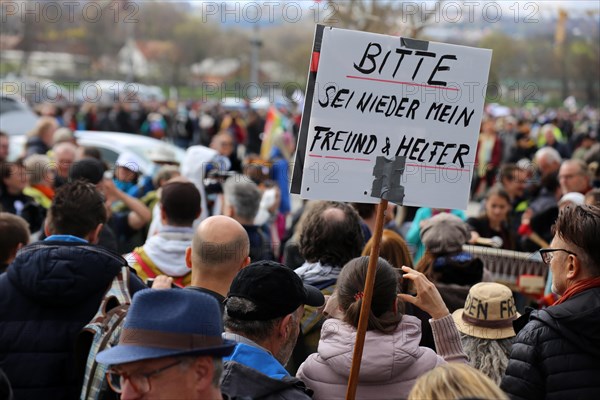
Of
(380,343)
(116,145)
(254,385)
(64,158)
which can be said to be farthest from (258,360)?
(116,145)

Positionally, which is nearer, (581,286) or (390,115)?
(581,286)

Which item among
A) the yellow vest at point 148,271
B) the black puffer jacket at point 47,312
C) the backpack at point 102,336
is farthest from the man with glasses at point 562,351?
the yellow vest at point 148,271

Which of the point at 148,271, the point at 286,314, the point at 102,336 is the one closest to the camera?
the point at 286,314

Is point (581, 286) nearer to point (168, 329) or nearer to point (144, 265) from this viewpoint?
point (168, 329)

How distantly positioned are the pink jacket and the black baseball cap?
0.82 ft

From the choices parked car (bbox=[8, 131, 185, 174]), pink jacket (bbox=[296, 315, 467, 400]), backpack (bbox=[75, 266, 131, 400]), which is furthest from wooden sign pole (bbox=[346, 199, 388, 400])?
parked car (bbox=[8, 131, 185, 174])

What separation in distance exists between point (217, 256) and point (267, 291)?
0.78 meters

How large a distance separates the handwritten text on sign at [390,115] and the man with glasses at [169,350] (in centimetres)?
103

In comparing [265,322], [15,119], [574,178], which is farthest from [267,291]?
[15,119]

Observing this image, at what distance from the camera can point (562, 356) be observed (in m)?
3.02

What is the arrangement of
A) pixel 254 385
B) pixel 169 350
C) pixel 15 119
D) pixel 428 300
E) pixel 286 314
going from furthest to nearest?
pixel 15 119, pixel 428 300, pixel 286 314, pixel 254 385, pixel 169 350

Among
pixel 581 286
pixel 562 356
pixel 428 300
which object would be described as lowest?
pixel 562 356

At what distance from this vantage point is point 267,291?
2939 mm

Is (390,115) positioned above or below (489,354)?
above
